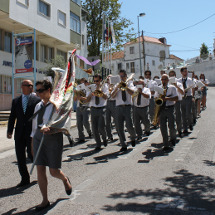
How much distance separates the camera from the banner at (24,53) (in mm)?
18125

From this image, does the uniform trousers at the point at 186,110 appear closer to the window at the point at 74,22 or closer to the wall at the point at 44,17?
the wall at the point at 44,17

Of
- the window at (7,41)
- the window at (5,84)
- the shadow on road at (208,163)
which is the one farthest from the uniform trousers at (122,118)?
the window at (7,41)

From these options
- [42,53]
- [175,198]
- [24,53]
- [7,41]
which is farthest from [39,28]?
[175,198]

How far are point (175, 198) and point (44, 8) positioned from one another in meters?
22.6

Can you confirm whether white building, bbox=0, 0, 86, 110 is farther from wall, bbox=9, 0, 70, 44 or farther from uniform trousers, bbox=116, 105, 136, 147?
uniform trousers, bbox=116, 105, 136, 147

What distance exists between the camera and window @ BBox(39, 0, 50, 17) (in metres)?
23.2

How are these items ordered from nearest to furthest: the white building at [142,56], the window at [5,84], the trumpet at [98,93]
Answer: the trumpet at [98,93] → the window at [5,84] → the white building at [142,56]

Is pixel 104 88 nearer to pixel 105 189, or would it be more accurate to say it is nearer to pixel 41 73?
pixel 105 189

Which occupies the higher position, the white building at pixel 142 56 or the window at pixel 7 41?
the white building at pixel 142 56

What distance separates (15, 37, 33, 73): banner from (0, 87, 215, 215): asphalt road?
1105cm

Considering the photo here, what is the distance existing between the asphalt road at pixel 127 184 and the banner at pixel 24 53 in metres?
11.1

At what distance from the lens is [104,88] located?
831 cm

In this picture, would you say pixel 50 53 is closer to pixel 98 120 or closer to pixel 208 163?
pixel 98 120

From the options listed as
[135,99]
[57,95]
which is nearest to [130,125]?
[135,99]
